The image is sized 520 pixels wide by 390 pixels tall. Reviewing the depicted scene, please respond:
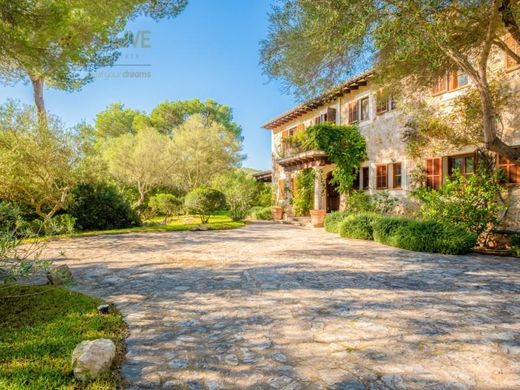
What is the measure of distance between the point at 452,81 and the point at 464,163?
2873 millimetres

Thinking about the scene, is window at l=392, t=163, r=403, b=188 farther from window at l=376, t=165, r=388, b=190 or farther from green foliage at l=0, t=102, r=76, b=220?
green foliage at l=0, t=102, r=76, b=220

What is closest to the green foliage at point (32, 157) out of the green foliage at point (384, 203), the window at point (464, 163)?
the green foliage at point (384, 203)

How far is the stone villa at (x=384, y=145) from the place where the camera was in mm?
9562

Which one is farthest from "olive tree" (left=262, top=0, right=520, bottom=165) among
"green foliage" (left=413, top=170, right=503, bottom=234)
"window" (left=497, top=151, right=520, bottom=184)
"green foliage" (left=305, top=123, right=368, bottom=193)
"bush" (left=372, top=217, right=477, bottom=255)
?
"green foliage" (left=305, top=123, right=368, bottom=193)

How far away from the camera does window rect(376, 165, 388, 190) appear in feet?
46.0

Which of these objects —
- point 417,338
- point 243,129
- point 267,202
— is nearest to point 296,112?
point 267,202

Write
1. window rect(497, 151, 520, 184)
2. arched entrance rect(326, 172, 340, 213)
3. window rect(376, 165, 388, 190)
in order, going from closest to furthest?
window rect(497, 151, 520, 184)
window rect(376, 165, 388, 190)
arched entrance rect(326, 172, 340, 213)

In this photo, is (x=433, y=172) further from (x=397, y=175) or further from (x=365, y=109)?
(x=365, y=109)

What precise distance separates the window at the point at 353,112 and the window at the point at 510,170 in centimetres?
708

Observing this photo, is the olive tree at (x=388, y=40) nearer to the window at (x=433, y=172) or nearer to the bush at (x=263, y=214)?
the window at (x=433, y=172)

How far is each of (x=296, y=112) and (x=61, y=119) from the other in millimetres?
13294

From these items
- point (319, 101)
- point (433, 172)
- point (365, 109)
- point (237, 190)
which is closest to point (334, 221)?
point (433, 172)

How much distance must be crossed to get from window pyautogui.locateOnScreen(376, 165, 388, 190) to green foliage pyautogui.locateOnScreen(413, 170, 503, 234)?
4162 mm

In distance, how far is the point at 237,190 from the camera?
2119 centimetres
